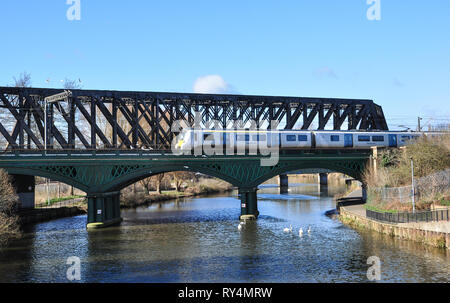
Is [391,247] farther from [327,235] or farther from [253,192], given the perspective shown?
[253,192]

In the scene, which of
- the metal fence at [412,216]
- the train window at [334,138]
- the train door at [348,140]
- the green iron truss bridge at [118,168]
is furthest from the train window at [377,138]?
the metal fence at [412,216]

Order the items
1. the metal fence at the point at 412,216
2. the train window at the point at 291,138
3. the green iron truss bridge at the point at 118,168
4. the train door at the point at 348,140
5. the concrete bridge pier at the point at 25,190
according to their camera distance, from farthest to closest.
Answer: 1. the train door at the point at 348,140
2. the concrete bridge pier at the point at 25,190
3. the train window at the point at 291,138
4. the green iron truss bridge at the point at 118,168
5. the metal fence at the point at 412,216

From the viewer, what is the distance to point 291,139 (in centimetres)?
6175

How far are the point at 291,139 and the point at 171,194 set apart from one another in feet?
145

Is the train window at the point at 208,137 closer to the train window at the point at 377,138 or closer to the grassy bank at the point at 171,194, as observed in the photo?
the train window at the point at 377,138

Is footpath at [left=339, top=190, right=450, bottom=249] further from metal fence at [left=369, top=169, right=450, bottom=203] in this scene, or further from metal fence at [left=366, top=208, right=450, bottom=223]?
metal fence at [left=369, top=169, right=450, bottom=203]

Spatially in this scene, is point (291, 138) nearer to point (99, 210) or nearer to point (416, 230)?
point (416, 230)

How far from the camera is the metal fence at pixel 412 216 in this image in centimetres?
3706

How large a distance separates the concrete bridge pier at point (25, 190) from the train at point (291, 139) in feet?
73.1

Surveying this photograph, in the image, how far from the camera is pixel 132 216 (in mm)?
64938

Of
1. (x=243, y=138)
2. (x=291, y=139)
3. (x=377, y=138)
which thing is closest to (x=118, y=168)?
(x=243, y=138)

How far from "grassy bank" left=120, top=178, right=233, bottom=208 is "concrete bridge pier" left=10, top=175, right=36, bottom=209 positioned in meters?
18.3
